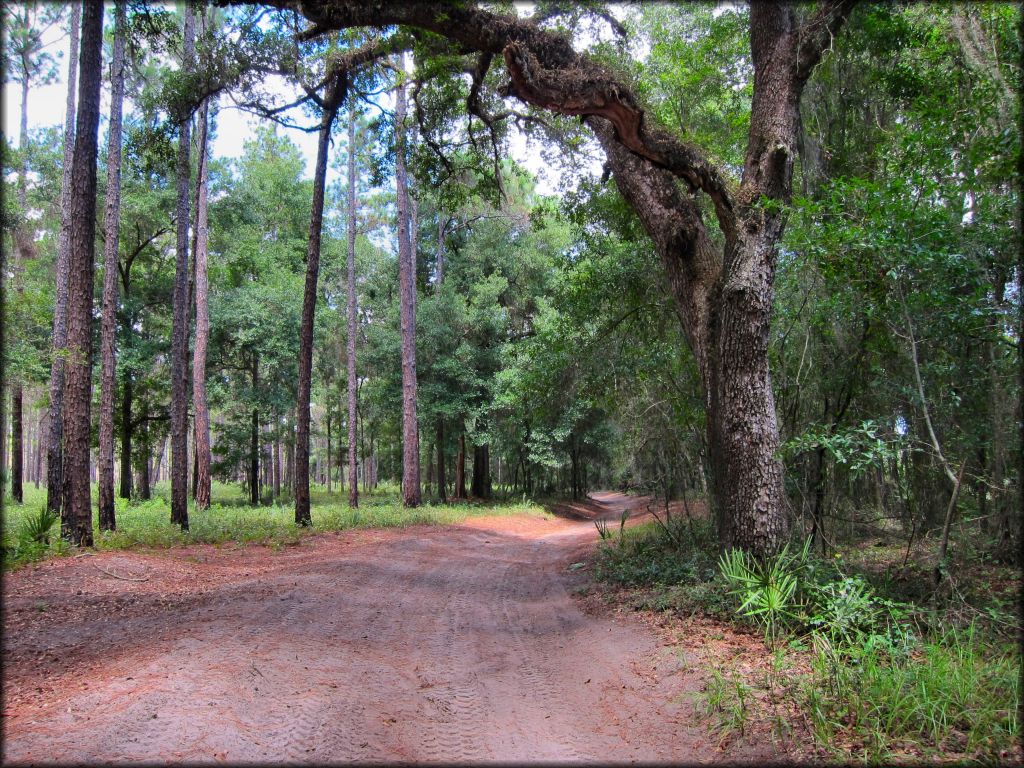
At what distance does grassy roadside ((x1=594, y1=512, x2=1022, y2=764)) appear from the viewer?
10.3ft

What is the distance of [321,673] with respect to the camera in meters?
4.48

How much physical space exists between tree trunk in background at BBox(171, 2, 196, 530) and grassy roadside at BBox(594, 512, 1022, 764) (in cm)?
A: 1107

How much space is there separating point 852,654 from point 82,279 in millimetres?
10805

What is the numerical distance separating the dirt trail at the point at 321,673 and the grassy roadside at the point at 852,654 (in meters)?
0.38

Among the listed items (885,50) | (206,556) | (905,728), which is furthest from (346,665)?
(885,50)

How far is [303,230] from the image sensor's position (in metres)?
29.6

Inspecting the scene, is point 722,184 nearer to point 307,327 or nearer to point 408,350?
point 307,327

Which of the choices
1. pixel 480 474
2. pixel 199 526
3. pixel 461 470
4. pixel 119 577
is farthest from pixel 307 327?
pixel 480 474

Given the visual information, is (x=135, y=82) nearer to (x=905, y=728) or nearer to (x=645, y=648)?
(x=645, y=648)

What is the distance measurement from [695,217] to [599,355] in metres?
4.13

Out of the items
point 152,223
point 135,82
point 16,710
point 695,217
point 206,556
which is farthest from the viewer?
point 152,223

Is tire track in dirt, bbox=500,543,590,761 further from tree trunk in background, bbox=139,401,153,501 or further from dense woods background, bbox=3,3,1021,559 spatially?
tree trunk in background, bbox=139,401,153,501

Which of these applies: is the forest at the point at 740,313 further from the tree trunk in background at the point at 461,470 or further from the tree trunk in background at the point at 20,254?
the tree trunk in background at the point at 461,470

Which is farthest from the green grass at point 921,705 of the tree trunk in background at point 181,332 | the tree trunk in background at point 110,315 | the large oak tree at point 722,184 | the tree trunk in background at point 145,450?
the tree trunk in background at point 145,450
